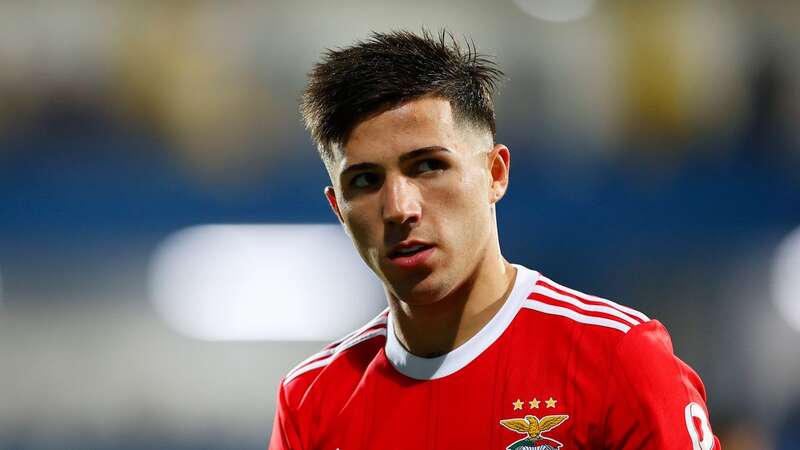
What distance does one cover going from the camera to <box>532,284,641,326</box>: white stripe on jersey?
5.54 feet

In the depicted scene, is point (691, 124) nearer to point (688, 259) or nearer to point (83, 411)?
point (688, 259)

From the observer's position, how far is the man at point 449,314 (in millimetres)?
1623

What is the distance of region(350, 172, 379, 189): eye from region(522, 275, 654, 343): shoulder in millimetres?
405

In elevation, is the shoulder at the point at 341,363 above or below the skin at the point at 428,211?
below

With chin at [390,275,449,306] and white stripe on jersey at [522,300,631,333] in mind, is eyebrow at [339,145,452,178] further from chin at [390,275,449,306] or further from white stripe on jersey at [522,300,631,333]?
white stripe on jersey at [522,300,631,333]

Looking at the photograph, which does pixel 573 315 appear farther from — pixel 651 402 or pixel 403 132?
pixel 403 132

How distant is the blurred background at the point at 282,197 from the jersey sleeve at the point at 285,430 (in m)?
2.05

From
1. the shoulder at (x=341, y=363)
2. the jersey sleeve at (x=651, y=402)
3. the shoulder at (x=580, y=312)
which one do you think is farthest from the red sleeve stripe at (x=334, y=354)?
the jersey sleeve at (x=651, y=402)

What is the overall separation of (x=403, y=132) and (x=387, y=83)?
0.11 metres

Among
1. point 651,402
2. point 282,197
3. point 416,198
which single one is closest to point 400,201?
point 416,198

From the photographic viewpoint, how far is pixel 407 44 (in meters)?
1.89

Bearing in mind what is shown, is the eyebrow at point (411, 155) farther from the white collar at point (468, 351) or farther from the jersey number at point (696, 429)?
the jersey number at point (696, 429)

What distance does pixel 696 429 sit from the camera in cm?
157

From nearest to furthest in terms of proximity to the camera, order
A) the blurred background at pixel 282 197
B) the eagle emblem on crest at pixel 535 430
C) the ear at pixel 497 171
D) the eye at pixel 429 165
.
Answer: the eagle emblem on crest at pixel 535 430 < the eye at pixel 429 165 < the ear at pixel 497 171 < the blurred background at pixel 282 197
